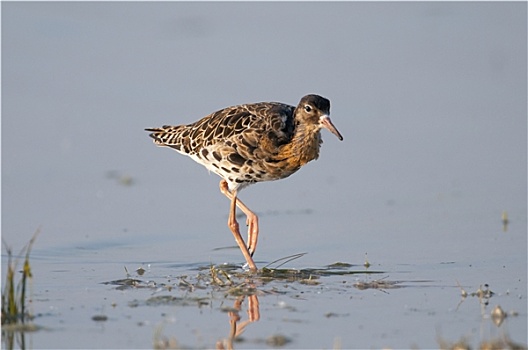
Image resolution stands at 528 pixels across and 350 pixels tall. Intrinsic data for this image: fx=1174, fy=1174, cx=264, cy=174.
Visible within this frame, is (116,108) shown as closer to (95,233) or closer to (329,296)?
(95,233)

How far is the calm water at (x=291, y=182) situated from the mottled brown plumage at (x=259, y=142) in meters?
0.65

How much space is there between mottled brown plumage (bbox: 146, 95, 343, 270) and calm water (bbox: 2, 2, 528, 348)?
65 centimetres

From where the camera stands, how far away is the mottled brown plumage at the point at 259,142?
9.84 m

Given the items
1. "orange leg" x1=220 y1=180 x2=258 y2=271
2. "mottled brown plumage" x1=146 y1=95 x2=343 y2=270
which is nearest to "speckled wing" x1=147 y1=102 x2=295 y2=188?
"mottled brown plumage" x1=146 y1=95 x2=343 y2=270

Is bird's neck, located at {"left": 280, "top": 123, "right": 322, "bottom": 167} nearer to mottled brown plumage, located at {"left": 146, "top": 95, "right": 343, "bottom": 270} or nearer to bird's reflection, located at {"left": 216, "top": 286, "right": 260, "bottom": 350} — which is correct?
mottled brown plumage, located at {"left": 146, "top": 95, "right": 343, "bottom": 270}

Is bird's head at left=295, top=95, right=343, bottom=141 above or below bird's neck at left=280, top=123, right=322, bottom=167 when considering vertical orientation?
above

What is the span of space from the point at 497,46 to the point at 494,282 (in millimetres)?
8467

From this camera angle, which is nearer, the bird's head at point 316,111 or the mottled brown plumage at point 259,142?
the bird's head at point 316,111

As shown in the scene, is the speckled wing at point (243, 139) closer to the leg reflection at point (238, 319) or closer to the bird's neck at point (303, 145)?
the bird's neck at point (303, 145)

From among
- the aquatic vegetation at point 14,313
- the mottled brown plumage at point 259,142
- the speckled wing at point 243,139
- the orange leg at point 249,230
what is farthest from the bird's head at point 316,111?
the aquatic vegetation at point 14,313

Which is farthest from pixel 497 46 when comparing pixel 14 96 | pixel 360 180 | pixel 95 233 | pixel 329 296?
pixel 329 296

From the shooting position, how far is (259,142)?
10.0 meters

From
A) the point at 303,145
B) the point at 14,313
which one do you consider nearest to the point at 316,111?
the point at 303,145

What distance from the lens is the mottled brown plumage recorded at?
984 centimetres
